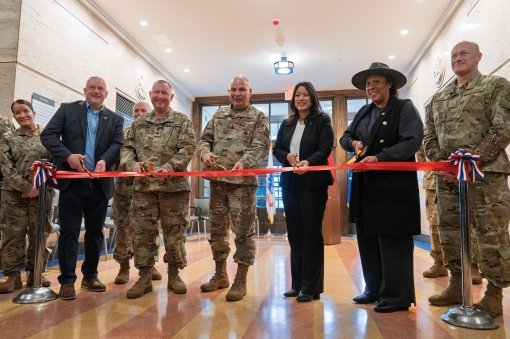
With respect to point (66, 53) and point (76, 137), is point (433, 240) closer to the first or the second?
point (76, 137)

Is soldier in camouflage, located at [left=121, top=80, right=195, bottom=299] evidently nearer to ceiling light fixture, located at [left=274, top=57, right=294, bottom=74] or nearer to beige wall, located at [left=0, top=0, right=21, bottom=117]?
beige wall, located at [left=0, top=0, right=21, bottom=117]

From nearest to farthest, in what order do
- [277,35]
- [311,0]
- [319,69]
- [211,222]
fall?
[211,222], [311,0], [277,35], [319,69]

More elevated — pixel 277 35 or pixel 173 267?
pixel 277 35

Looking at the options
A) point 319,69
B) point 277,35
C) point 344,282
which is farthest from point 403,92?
point 344,282

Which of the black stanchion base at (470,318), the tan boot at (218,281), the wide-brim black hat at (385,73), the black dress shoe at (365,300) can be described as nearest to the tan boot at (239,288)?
the tan boot at (218,281)

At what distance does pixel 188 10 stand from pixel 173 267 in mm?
5021

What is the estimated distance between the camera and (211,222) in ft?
10.1

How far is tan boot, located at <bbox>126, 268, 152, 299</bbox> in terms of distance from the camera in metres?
2.82

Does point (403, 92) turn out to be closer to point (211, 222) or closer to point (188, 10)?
point (188, 10)

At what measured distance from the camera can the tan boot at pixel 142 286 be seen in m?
2.82

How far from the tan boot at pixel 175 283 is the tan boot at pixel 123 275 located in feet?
1.99

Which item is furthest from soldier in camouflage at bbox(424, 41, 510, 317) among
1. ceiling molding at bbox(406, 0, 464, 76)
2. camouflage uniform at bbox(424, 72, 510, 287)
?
ceiling molding at bbox(406, 0, 464, 76)

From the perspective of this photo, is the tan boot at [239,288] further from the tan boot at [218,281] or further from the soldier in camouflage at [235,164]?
the tan boot at [218,281]

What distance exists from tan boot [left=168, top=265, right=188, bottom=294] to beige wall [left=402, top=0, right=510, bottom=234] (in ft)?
13.8
